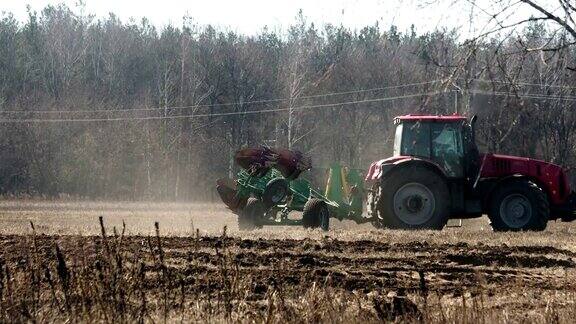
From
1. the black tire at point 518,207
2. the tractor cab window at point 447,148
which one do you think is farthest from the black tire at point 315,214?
the black tire at point 518,207

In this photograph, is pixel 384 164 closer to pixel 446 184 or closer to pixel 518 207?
pixel 446 184

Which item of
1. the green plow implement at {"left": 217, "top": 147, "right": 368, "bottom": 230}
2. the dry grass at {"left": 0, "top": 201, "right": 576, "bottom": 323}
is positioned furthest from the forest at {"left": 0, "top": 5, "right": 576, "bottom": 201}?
the dry grass at {"left": 0, "top": 201, "right": 576, "bottom": 323}

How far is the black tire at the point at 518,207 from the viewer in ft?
64.0

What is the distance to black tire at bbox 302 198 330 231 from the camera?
63.4 feet

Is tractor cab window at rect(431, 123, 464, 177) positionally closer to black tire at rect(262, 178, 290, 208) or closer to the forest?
black tire at rect(262, 178, 290, 208)

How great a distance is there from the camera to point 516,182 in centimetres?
1977

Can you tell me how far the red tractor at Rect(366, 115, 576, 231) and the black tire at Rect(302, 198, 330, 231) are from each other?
3.34 feet

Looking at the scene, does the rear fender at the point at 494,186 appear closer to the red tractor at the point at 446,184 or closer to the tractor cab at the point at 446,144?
the red tractor at the point at 446,184

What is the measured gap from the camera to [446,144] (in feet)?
64.2

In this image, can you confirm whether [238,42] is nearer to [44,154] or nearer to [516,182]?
[44,154]

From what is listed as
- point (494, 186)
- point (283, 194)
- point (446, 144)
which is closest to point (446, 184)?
point (446, 144)

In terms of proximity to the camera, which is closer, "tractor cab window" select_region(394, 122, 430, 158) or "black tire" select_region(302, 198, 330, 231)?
"black tire" select_region(302, 198, 330, 231)

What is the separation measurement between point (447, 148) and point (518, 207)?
1.82m

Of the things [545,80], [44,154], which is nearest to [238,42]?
[44,154]
